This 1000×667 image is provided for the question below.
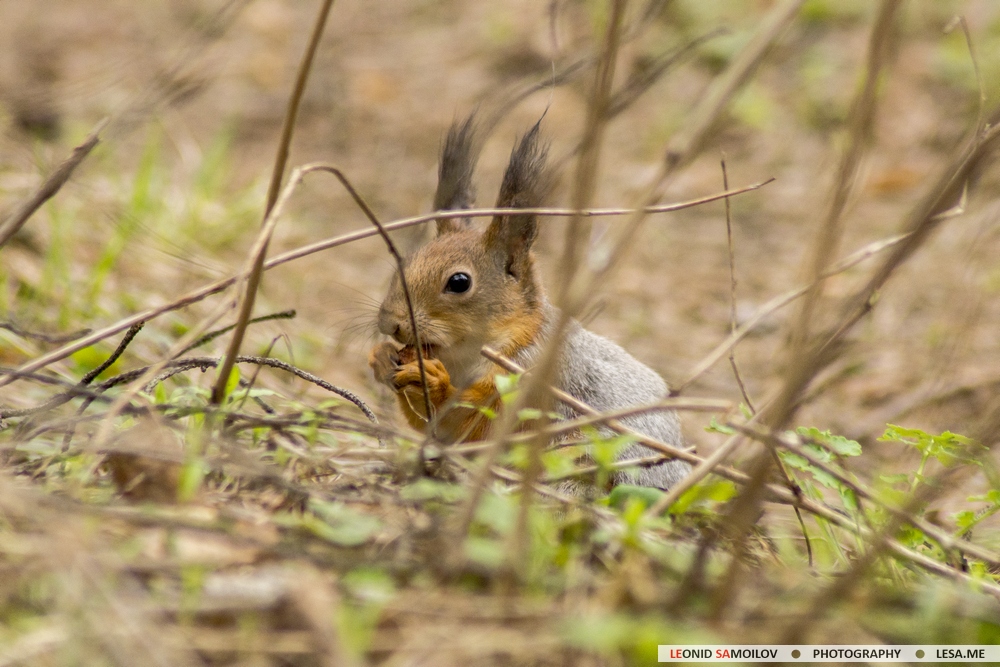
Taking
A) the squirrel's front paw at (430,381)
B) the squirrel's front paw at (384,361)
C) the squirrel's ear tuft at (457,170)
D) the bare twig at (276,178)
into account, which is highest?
the squirrel's ear tuft at (457,170)

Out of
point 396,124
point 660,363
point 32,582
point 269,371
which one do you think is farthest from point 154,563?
point 396,124

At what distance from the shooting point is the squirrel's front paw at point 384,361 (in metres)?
2.58

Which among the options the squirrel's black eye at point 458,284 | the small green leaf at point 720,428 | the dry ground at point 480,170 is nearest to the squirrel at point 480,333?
the squirrel's black eye at point 458,284

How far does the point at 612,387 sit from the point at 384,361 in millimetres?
707

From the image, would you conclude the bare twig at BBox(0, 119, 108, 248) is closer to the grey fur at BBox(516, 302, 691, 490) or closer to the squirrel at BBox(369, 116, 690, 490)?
the squirrel at BBox(369, 116, 690, 490)

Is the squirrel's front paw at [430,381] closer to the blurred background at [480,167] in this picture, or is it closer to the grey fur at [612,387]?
the grey fur at [612,387]

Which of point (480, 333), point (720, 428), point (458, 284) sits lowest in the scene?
point (720, 428)

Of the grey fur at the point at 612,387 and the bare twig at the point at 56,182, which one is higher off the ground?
the grey fur at the point at 612,387

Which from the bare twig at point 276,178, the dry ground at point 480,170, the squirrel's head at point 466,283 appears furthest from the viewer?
the dry ground at point 480,170

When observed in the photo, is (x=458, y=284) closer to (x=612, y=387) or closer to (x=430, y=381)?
(x=430, y=381)

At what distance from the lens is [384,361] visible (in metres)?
2.61

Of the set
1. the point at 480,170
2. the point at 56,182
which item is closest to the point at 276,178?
the point at 56,182

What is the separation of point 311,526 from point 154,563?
25cm

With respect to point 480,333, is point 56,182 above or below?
below
